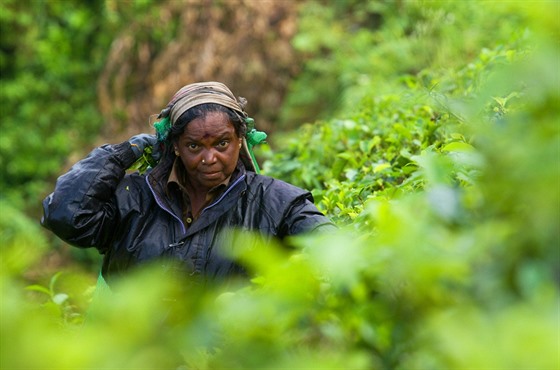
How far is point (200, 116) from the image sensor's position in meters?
3.36

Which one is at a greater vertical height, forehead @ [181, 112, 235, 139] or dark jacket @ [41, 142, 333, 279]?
forehead @ [181, 112, 235, 139]

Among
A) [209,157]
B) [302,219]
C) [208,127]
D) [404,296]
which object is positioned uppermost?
[208,127]

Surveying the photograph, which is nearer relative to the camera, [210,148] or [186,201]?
[210,148]

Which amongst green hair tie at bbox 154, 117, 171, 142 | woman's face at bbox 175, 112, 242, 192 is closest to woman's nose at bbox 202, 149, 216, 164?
woman's face at bbox 175, 112, 242, 192

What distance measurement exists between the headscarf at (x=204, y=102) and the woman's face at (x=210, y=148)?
7 cm

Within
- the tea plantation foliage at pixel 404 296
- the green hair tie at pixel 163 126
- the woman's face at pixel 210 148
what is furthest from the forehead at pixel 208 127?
the tea plantation foliage at pixel 404 296

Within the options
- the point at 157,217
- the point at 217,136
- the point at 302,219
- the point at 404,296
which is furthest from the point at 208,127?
the point at 404,296

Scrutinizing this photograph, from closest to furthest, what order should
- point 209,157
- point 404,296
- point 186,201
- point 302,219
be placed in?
point 404,296 → point 302,219 → point 209,157 → point 186,201

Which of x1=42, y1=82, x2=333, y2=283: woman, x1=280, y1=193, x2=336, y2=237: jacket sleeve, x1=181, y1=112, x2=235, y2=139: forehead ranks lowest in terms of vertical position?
x1=280, y1=193, x2=336, y2=237: jacket sleeve

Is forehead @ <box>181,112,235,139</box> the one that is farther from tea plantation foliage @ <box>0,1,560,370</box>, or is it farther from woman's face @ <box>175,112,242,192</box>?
tea plantation foliage @ <box>0,1,560,370</box>

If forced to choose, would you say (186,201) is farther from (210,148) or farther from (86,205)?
(86,205)

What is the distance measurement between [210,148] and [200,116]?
134 millimetres

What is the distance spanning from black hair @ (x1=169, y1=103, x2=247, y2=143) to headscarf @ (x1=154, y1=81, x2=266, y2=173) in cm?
1

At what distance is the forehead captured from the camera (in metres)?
3.34
